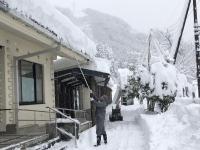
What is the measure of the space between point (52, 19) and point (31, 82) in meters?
2.26

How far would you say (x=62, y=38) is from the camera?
15617 millimetres

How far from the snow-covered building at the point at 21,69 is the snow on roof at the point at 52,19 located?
0.29 m

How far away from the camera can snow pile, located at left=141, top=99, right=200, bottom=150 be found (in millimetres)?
10672

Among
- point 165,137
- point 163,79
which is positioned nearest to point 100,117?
point 165,137

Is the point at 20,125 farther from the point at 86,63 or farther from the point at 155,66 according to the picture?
the point at 155,66

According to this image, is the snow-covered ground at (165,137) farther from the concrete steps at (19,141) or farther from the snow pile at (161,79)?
the snow pile at (161,79)

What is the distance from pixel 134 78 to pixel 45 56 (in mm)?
8737

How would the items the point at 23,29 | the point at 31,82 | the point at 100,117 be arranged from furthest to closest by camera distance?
Answer: the point at 31,82 < the point at 100,117 < the point at 23,29

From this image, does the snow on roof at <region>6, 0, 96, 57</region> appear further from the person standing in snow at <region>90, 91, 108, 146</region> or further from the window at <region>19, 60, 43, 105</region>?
the person standing in snow at <region>90, 91, 108, 146</region>

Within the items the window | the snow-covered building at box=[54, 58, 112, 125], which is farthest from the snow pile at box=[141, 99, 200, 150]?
the window

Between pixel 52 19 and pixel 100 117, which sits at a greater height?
pixel 52 19

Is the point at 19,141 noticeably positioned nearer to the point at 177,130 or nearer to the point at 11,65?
the point at 11,65

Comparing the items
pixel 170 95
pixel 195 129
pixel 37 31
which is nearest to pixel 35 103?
pixel 37 31

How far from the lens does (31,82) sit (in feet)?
49.4
